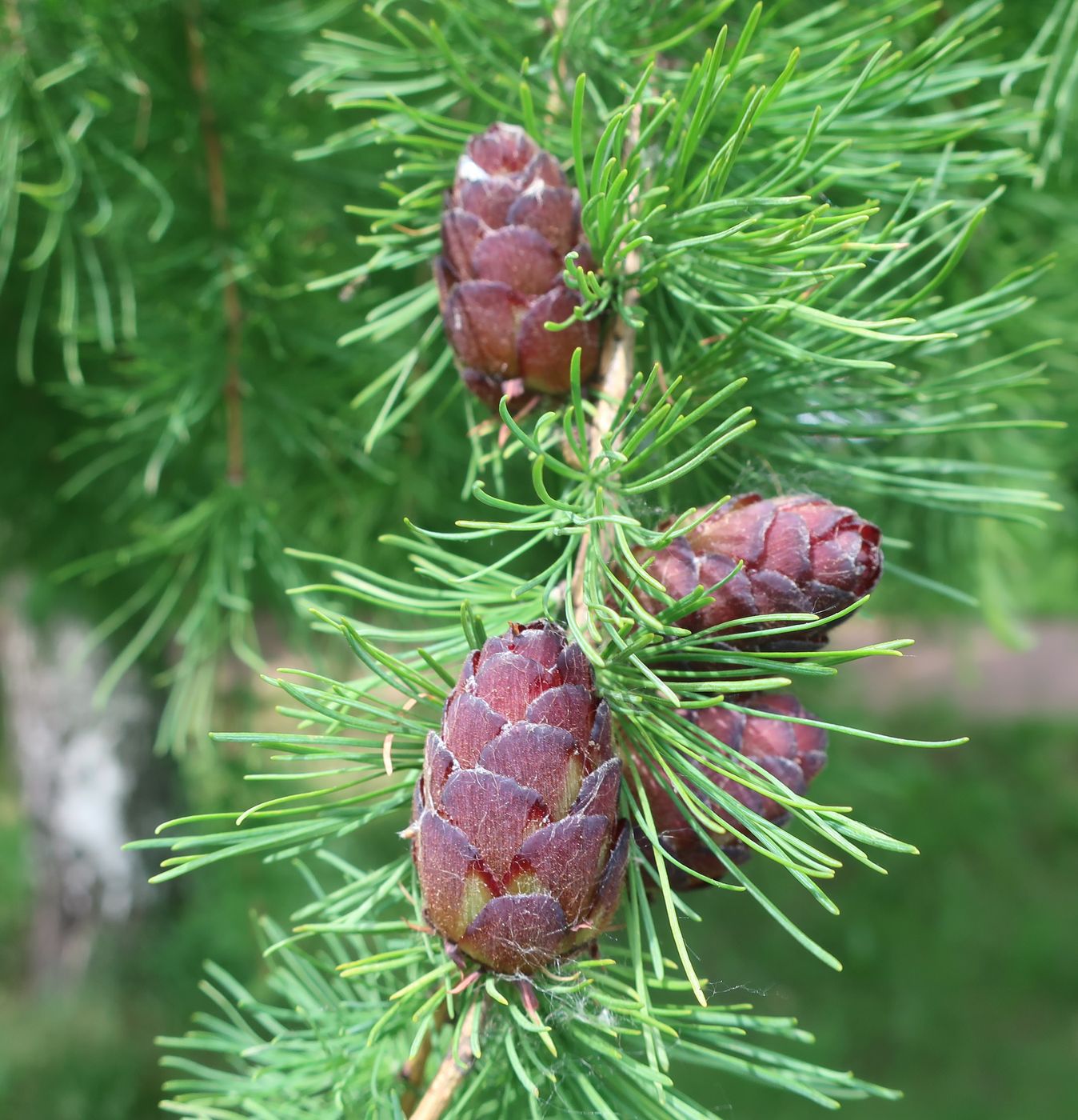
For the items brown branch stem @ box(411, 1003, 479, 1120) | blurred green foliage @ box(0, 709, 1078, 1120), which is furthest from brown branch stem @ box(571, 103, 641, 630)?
blurred green foliage @ box(0, 709, 1078, 1120)

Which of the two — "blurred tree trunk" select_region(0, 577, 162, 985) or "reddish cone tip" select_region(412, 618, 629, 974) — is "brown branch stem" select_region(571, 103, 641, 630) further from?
"blurred tree trunk" select_region(0, 577, 162, 985)

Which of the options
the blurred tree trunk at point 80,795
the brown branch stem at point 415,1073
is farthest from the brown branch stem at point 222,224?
the blurred tree trunk at point 80,795

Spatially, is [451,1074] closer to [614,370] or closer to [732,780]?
[732,780]

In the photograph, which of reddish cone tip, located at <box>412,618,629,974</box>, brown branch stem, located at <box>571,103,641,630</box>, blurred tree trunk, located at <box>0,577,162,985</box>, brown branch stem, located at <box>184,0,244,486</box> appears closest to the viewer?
reddish cone tip, located at <box>412,618,629,974</box>

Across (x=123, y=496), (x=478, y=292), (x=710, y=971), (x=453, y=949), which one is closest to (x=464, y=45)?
(x=478, y=292)

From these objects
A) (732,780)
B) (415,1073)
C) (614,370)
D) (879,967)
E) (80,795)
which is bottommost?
(879,967)

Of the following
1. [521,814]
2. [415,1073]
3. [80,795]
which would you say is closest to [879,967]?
[80,795]
